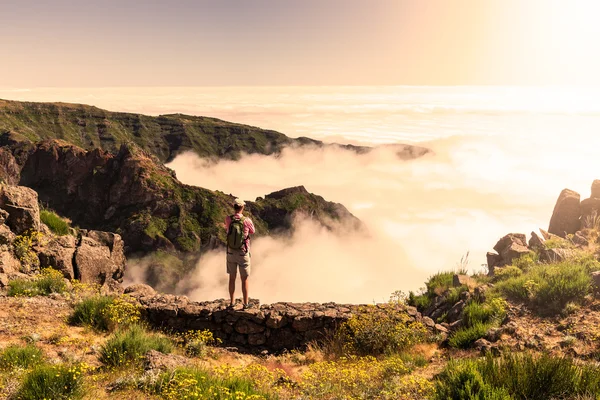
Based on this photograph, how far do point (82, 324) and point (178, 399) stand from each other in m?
5.15

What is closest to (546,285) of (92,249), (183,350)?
(183,350)

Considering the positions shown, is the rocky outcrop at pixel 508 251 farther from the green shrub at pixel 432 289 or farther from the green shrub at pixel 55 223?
the green shrub at pixel 55 223

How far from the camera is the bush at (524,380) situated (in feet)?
16.9

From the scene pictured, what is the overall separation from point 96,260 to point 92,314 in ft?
20.5

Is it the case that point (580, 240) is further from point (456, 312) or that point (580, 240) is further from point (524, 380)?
point (524, 380)

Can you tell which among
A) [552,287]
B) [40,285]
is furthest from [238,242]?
[552,287]

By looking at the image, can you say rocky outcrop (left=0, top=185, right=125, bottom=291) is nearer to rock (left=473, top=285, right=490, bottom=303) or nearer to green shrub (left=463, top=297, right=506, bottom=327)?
green shrub (left=463, top=297, right=506, bottom=327)

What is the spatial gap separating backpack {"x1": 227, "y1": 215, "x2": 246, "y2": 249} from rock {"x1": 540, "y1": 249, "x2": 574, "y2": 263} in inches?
413

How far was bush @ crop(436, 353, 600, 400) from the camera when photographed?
514 cm

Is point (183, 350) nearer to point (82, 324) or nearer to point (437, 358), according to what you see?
point (82, 324)

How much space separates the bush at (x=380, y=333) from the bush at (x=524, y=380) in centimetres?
336

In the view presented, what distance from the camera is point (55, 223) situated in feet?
52.0

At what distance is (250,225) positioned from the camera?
9.98 metres

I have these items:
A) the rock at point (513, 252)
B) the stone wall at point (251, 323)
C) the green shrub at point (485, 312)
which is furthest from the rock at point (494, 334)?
the rock at point (513, 252)
